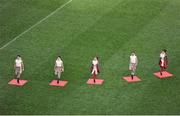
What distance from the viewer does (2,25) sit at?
41750 mm

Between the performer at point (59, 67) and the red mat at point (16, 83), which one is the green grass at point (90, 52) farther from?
the performer at point (59, 67)

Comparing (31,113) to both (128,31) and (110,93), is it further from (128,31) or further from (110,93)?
(128,31)

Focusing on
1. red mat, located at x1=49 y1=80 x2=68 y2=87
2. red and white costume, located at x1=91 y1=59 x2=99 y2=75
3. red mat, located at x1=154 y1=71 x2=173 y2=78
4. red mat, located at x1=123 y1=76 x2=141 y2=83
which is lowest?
red mat, located at x1=49 y1=80 x2=68 y2=87

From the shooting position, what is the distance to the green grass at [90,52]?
87.4 feet

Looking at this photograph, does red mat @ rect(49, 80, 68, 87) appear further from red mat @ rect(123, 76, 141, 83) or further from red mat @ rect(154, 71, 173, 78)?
red mat @ rect(154, 71, 173, 78)

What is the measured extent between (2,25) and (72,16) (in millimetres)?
7238

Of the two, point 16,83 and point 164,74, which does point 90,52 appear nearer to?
point 164,74

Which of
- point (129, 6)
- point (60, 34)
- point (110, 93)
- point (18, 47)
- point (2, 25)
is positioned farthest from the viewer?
point (129, 6)

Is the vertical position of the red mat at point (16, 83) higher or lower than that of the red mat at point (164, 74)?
lower

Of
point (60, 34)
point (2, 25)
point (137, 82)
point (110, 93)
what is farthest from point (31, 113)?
point (2, 25)

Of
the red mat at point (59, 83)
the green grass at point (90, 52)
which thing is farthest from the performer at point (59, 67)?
the green grass at point (90, 52)

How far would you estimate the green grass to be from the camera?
26625mm

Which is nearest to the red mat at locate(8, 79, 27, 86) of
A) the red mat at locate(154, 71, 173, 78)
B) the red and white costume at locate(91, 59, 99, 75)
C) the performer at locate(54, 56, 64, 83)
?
the performer at locate(54, 56, 64, 83)

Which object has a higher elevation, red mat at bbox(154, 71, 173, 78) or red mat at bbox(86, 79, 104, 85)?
red mat at bbox(154, 71, 173, 78)
